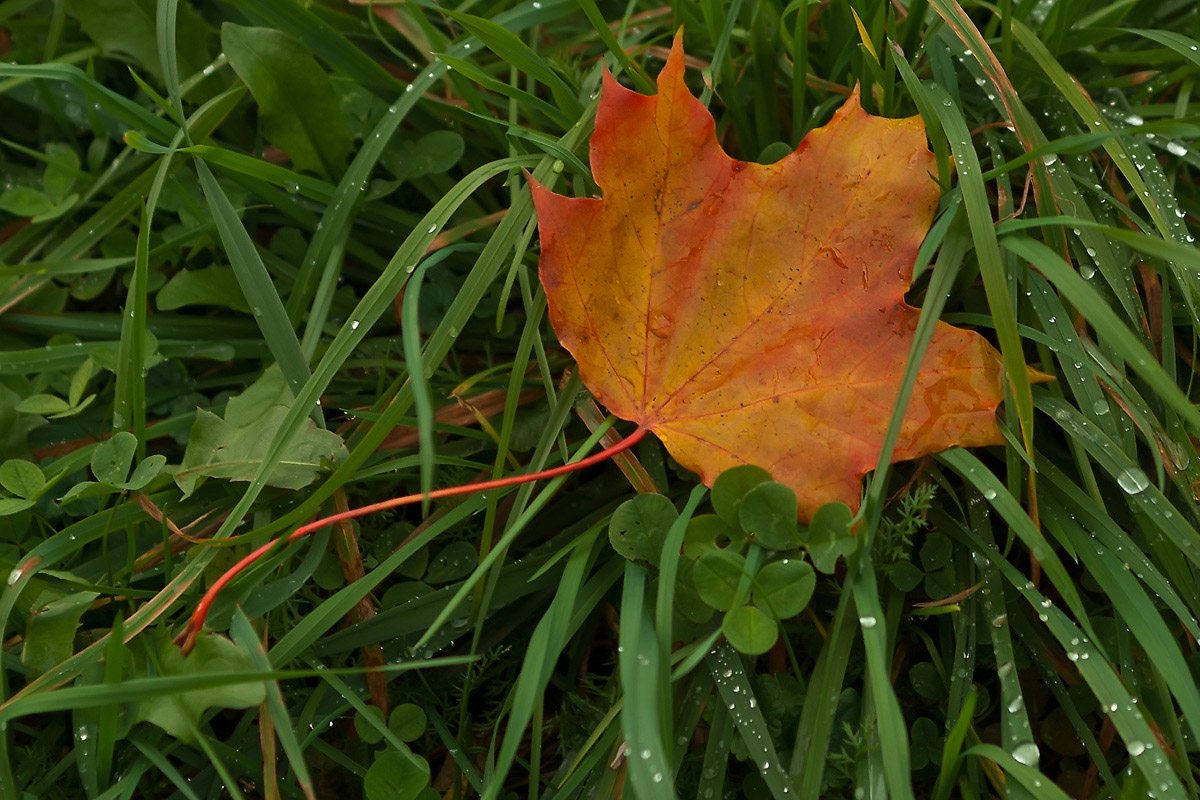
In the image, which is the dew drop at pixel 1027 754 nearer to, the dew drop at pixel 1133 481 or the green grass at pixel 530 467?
the green grass at pixel 530 467

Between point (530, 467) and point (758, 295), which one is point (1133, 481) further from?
point (530, 467)

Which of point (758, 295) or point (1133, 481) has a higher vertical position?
point (758, 295)

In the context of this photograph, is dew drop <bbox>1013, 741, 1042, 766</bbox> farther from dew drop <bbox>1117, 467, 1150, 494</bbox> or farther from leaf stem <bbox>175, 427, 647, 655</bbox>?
leaf stem <bbox>175, 427, 647, 655</bbox>

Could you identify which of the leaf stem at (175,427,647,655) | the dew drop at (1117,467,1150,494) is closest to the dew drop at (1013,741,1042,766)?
the dew drop at (1117,467,1150,494)

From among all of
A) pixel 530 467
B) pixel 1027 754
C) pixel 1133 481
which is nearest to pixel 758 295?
pixel 530 467

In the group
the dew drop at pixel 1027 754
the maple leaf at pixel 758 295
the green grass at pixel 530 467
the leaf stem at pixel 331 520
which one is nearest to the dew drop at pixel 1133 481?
the green grass at pixel 530 467

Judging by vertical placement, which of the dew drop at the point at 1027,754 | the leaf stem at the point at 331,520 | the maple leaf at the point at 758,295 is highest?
the maple leaf at the point at 758,295

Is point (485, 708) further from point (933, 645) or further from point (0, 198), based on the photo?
point (0, 198)

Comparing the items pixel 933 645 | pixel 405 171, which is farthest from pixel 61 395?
pixel 933 645
